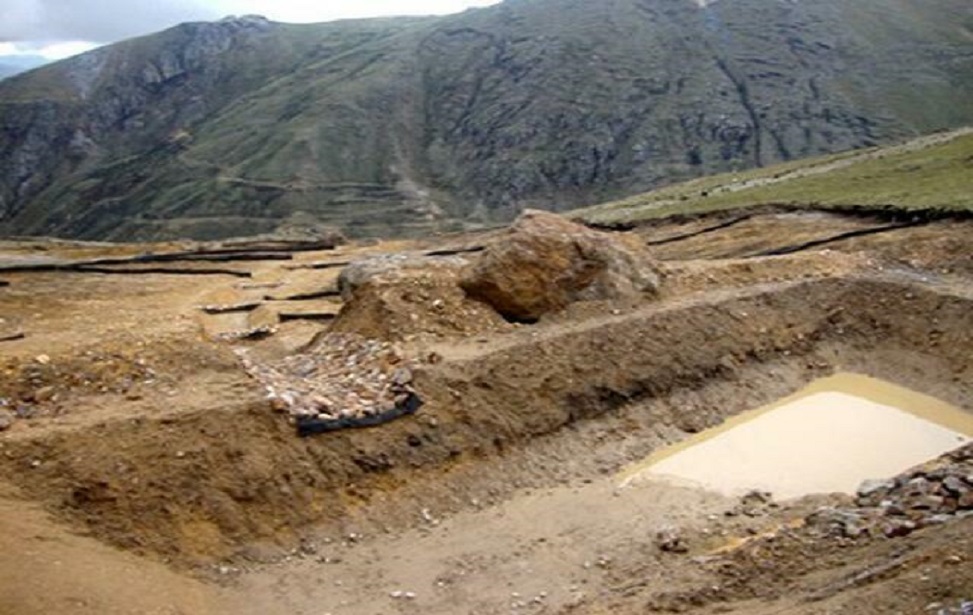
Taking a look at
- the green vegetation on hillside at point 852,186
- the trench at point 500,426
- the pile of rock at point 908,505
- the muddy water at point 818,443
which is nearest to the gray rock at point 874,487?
the pile of rock at point 908,505

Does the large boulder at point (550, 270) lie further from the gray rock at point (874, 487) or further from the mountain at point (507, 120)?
the mountain at point (507, 120)

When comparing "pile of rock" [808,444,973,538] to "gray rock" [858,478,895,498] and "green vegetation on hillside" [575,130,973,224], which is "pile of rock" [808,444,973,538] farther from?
"green vegetation on hillside" [575,130,973,224]

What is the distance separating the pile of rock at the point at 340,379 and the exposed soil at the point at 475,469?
363 mm

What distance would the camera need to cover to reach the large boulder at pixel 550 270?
19.3 meters

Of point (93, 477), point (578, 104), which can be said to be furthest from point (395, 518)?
point (578, 104)

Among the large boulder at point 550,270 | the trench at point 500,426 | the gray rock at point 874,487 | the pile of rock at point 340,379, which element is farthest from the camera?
the large boulder at point 550,270

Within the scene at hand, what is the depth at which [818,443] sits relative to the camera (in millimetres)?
17125

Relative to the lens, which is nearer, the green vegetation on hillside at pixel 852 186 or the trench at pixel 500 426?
the trench at pixel 500 426

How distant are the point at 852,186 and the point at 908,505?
3015 cm

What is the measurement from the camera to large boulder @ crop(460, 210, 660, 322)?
19.3m

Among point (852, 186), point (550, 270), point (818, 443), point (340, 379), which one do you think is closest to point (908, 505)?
point (818, 443)

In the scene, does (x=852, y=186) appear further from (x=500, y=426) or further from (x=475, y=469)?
(x=475, y=469)

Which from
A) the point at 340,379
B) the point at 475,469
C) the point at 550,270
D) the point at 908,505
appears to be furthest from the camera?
the point at 550,270

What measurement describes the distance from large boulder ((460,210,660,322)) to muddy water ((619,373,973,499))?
4.12 metres
